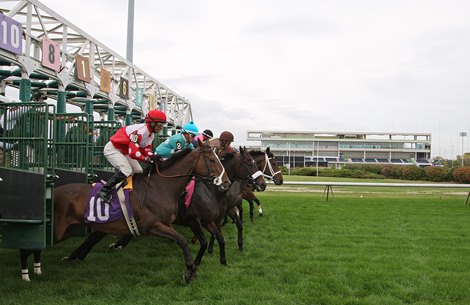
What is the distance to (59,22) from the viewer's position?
7.83 metres

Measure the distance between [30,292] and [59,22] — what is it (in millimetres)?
5101

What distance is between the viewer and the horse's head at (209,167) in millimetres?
4980

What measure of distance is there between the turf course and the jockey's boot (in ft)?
2.94

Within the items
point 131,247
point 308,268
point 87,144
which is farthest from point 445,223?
point 87,144

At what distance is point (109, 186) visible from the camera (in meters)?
4.61

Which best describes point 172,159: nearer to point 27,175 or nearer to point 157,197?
point 157,197

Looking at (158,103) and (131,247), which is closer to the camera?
(131,247)

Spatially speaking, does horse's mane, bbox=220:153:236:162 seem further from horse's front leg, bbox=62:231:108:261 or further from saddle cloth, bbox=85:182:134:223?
Answer: saddle cloth, bbox=85:182:134:223

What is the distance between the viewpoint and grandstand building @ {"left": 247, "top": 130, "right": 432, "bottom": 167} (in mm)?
63656

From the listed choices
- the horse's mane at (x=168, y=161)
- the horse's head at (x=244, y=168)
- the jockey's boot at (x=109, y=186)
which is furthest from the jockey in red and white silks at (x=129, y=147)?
the horse's head at (x=244, y=168)

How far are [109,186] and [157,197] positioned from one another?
499 mm

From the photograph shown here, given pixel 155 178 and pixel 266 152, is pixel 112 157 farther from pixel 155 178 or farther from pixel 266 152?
pixel 266 152

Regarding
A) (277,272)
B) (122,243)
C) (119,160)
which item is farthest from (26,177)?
(277,272)

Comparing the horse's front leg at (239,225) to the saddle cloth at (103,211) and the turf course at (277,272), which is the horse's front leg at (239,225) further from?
the saddle cloth at (103,211)
